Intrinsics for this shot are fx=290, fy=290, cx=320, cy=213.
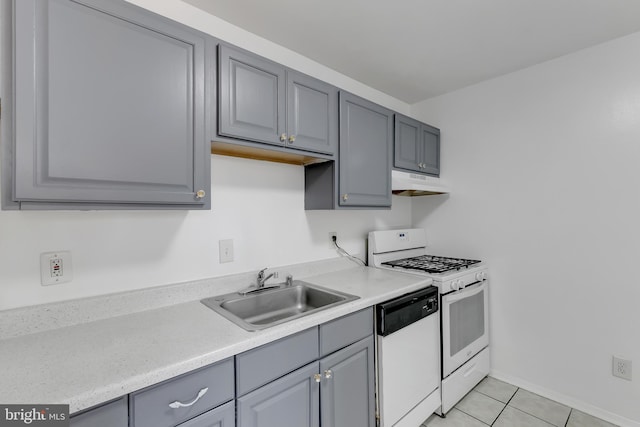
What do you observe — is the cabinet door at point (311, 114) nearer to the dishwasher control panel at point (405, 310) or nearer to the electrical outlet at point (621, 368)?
the dishwasher control panel at point (405, 310)

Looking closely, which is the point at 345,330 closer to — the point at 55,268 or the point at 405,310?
the point at 405,310

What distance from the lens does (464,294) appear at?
210 cm

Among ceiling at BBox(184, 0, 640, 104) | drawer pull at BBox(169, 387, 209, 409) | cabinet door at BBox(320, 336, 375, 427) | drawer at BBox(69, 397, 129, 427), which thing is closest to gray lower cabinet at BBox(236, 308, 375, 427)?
cabinet door at BBox(320, 336, 375, 427)

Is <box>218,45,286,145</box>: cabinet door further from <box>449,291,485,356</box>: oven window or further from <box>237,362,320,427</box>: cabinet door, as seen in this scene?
<box>449,291,485,356</box>: oven window

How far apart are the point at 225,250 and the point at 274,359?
2.41 feet

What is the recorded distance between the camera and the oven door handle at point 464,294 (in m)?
1.98

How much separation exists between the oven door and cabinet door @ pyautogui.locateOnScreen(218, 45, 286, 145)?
157 cm

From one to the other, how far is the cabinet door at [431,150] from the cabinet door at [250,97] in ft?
4.84

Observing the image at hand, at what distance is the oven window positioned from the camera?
6.65ft

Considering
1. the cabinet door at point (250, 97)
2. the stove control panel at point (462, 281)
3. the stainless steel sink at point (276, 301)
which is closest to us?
the cabinet door at point (250, 97)

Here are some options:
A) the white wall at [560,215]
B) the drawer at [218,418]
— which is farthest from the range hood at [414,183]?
the drawer at [218,418]

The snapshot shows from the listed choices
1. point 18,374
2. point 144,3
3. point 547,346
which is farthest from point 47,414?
point 547,346

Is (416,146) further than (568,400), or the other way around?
(416,146)

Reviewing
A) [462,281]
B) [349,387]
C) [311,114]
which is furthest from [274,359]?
[462,281]
